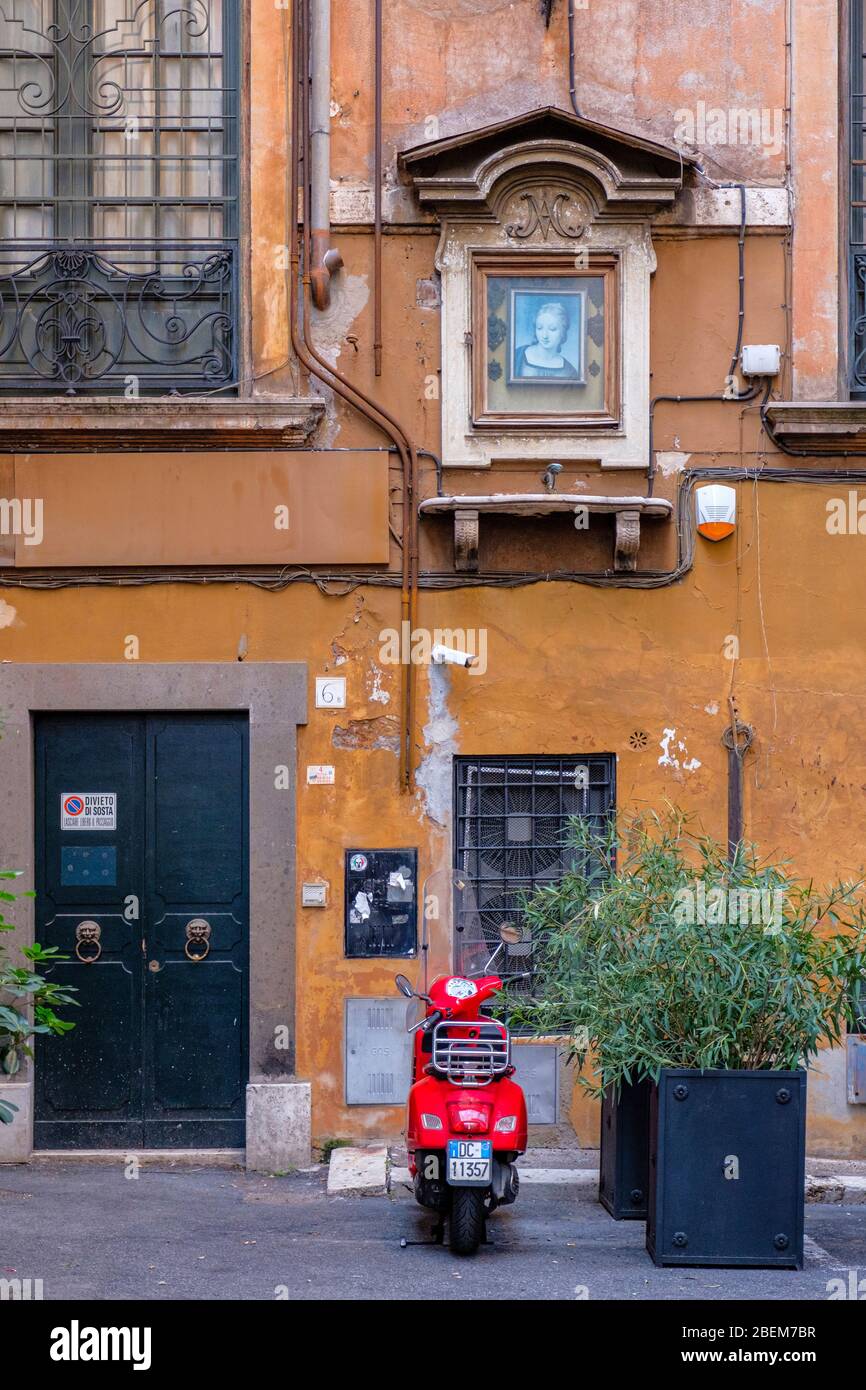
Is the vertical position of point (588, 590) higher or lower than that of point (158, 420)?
lower

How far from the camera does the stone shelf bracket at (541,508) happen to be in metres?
8.98

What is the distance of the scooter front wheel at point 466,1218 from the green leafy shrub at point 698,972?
30.7 inches

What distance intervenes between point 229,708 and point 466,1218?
344 centimetres

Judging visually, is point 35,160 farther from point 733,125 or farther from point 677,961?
point 677,961

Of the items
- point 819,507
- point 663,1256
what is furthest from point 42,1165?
point 819,507

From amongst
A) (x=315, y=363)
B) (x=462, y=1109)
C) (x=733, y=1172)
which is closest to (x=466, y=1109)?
(x=462, y=1109)

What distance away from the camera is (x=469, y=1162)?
6992 mm

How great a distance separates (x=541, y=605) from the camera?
30.5ft

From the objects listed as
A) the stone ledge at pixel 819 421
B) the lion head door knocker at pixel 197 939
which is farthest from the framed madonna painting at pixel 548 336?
the lion head door knocker at pixel 197 939

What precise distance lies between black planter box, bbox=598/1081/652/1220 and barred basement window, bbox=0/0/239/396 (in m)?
4.80

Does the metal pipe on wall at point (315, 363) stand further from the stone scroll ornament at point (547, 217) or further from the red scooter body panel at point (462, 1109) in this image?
the red scooter body panel at point (462, 1109)

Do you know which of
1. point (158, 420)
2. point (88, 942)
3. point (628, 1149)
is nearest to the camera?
point (628, 1149)

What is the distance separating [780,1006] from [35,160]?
22.1 feet

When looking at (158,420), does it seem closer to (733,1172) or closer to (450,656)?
(450,656)
